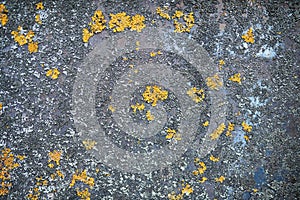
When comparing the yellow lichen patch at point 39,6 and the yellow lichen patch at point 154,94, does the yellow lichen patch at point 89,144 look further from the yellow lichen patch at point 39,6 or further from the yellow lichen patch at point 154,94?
the yellow lichen patch at point 39,6

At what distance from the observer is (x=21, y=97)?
1467 millimetres

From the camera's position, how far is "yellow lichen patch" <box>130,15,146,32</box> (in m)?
1.48

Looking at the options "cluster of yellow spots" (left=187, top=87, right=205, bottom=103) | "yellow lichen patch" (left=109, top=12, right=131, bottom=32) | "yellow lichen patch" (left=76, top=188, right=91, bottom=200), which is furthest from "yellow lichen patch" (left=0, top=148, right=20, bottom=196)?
"cluster of yellow spots" (left=187, top=87, right=205, bottom=103)

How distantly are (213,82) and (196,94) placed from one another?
0.24 ft

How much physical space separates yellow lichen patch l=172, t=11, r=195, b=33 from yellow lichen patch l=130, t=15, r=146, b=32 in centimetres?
11

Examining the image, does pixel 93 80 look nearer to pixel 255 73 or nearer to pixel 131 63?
pixel 131 63

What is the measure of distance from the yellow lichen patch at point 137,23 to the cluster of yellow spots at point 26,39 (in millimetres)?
339

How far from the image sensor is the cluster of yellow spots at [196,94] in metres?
1.49

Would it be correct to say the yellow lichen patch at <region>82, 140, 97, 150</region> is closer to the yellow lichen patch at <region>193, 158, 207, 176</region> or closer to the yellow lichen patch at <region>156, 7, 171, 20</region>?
Result: the yellow lichen patch at <region>193, 158, 207, 176</region>

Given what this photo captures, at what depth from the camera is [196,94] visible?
150cm

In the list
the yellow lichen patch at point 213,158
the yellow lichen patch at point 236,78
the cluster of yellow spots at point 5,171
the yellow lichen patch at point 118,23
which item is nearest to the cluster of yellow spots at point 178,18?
the yellow lichen patch at point 118,23

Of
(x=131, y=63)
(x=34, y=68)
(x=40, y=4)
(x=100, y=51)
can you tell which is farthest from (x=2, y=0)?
(x=131, y=63)

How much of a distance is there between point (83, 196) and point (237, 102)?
623 mm

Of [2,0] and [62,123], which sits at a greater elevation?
[2,0]
